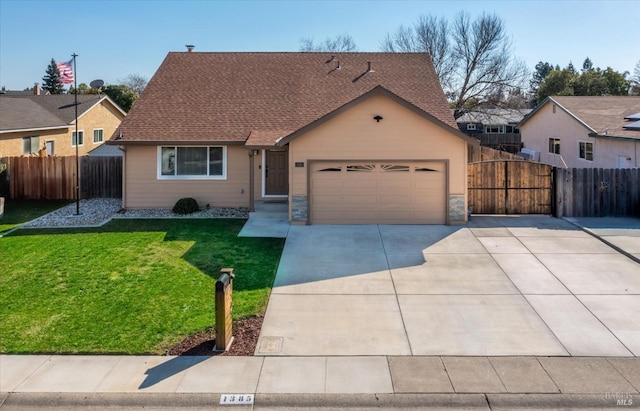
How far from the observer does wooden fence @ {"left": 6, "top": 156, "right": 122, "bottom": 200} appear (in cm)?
2038

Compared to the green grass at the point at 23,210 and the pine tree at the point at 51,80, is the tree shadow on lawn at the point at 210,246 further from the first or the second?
the pine tree at the point at 51,80

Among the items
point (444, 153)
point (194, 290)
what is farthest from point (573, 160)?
point (194, 290)

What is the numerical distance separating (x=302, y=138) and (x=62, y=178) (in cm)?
1121

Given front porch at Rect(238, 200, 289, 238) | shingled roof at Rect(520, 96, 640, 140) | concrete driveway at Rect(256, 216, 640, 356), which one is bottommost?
concrete driveway at Rect(256, 216, 640, 356)

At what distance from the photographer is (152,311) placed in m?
8.64

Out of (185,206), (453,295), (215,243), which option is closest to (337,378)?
(453,295)

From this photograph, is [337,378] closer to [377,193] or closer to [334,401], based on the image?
[334,401]

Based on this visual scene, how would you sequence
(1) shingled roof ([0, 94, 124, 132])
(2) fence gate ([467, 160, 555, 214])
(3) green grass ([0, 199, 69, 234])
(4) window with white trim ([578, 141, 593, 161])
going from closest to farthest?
(3) green grass ([0, 199, 69, 234]) → (2) fence gate ([467, 160, 555, 214]) → (4) window with white trim ([578, 141, 593, 161]) → (1) shingled roof ([0, 94, 124, 132])

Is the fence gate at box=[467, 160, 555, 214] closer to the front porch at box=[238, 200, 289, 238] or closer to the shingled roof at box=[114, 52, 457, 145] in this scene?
the shingled roof at box=[114, 52, 457, 145]

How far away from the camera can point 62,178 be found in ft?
67.1

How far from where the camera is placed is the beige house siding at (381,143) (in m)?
15.2

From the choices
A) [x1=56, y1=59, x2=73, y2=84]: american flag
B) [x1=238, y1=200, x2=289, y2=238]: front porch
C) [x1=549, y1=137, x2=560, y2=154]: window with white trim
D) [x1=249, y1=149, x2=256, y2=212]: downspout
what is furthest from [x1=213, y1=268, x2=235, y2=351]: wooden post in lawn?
[x1=549, y1=137, x2=560, y2=154]: window with white trim

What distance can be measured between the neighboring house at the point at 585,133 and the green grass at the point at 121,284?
15.1 meters

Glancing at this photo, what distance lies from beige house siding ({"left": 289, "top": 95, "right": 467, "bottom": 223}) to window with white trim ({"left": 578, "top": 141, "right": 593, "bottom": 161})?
11264 mm
